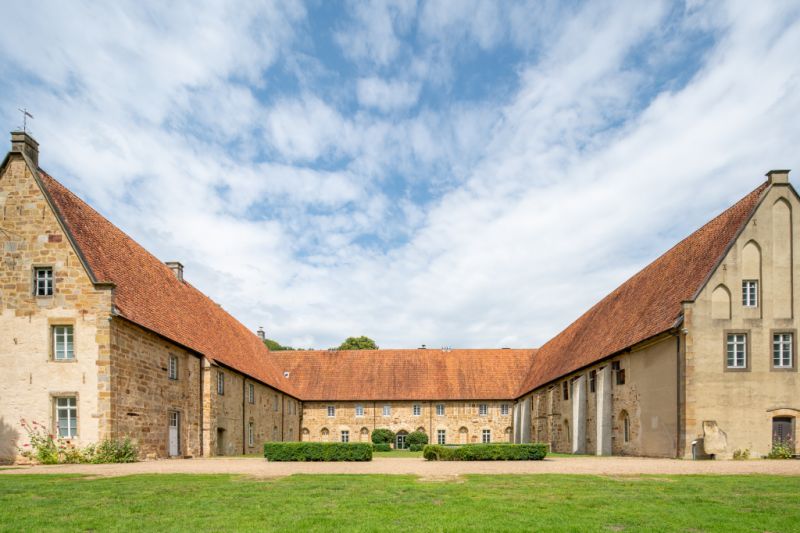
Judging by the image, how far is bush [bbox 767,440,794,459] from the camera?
20750mm

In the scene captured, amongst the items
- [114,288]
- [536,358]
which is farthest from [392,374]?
[114,288]

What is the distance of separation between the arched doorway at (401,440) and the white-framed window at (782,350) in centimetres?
2779

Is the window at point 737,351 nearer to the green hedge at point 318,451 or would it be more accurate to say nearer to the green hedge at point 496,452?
the green hedge at point 496,452

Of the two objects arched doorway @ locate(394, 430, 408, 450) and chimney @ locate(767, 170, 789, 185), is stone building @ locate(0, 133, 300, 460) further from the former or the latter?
chimney @ locate(767, 170, 789, 185)

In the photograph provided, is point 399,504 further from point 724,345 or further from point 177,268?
point 177,268

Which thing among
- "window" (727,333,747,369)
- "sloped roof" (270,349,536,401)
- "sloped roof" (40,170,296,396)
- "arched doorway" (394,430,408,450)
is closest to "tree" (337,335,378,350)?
"sloped roof" (270,349,536,401)

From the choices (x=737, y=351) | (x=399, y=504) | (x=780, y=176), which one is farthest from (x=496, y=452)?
(x=780, y=176)

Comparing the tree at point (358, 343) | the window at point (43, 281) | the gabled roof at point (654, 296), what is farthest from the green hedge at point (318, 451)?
the tree at point (358, 343)

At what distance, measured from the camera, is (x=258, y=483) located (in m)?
12.2

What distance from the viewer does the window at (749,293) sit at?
73.4 ft

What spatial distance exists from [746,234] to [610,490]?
16090mm

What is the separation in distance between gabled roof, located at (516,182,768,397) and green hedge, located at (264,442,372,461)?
1250 centimetres

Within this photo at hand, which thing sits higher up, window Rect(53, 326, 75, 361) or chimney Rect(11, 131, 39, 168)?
chimney Rect(11, 131, 39, 168)

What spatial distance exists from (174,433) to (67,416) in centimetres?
524
